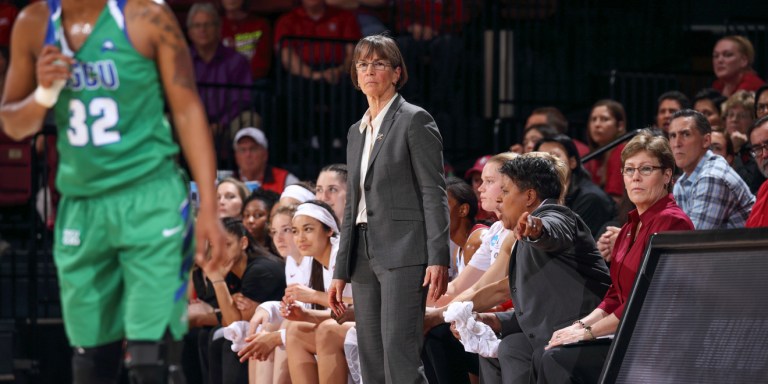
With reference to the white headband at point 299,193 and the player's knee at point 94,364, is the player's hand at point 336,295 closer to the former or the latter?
the white headband at point 299,193

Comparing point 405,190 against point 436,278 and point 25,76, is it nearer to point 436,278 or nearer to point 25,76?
point 436,278

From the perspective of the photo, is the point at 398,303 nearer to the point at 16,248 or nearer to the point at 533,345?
the point at 533,345

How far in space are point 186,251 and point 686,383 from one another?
1.86 meters

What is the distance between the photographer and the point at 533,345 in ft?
17.4

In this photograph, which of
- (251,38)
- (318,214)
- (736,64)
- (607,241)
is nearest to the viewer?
(607,241)

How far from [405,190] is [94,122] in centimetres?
189

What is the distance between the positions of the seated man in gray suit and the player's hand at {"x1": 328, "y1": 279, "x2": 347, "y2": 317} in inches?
29.4

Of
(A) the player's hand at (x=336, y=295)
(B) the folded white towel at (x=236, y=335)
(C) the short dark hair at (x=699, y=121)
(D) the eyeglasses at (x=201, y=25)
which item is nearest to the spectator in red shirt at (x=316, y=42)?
(D) the eyeglasses at (x=201, y=25)

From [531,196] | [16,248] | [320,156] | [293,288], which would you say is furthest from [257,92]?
[531,196]

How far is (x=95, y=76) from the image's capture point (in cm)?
353

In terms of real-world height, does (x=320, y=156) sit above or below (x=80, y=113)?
below

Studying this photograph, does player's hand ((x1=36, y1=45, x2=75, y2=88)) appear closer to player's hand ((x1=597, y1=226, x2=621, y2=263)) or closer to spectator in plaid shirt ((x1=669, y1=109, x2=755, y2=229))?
player's hand ((x1=597, y1=226, x2=621, y2=263))

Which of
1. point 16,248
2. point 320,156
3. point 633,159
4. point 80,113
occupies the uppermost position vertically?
point 80,113

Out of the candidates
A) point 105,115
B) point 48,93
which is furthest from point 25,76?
point 105,115
